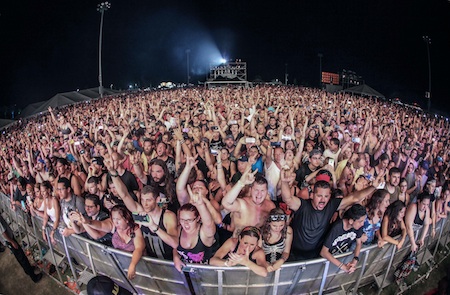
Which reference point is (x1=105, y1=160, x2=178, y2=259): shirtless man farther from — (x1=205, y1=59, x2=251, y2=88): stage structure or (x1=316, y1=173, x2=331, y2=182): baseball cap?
(x1=205, y1=59, x2=251, y2=88): stage structure

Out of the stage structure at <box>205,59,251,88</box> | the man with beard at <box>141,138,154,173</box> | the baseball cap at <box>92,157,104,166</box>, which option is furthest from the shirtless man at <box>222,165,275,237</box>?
the stage structure at <box>205,59,251,88</box>

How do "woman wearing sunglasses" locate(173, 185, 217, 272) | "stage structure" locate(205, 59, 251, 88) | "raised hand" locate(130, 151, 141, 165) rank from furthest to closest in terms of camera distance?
1. "stage structure" locate(205, 59, 251, 88)
2. "raised hand" locate(130, 151, 141, 165)
3. "woman wearing sunglasses" locate(173, 185, 217, 272)

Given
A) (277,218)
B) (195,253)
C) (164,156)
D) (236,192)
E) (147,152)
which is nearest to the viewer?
(277,218)

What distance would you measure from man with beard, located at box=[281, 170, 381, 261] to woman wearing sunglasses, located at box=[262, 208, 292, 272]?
0.33 m

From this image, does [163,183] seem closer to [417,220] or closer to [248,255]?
[248,255]

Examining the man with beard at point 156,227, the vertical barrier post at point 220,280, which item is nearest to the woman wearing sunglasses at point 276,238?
the vertical barrier post at point 220,280

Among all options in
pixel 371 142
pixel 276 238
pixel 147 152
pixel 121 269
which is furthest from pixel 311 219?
pixel 371 142

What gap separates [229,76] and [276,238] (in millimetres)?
41636

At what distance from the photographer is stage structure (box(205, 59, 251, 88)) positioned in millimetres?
39125

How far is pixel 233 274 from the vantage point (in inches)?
121

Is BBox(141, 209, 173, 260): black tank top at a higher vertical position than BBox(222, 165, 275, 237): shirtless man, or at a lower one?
lower

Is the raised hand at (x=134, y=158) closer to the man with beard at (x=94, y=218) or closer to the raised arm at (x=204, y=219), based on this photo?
the man with beard at (x=94, y=218)

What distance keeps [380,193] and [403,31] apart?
4467 cm

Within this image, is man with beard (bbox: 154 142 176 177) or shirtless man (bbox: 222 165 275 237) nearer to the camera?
shirtless man (bbox: 222 165 275 237)
